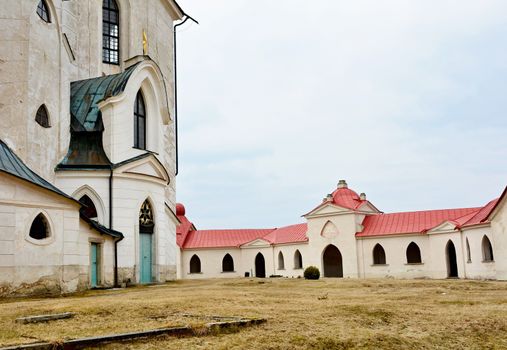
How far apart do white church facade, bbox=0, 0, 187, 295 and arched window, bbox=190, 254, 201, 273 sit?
1607 cm

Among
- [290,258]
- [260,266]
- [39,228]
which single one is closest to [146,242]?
[39,228]

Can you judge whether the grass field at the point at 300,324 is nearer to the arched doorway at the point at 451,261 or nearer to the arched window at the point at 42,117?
the arched window at the point at 42,117

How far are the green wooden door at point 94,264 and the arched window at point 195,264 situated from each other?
2580 cm

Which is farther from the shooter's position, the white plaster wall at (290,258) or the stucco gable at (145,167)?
the white plaster wall at (290,258)

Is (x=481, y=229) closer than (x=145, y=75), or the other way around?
Answer: (x=145, y=75)

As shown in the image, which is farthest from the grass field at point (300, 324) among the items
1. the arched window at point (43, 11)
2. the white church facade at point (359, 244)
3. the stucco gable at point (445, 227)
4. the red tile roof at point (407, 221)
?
the red tile roof at point (407, 221)

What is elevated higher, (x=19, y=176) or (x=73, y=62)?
(x=73, y=62)

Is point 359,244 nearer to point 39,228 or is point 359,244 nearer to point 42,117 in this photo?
point 42,117

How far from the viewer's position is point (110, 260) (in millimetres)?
23203

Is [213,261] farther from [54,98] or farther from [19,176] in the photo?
[19,176]

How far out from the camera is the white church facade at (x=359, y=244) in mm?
31067

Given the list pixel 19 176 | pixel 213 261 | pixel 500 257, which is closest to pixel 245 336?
pixel 19 176

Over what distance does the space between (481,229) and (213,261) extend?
2388 cm

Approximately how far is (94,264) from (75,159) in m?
4.71
